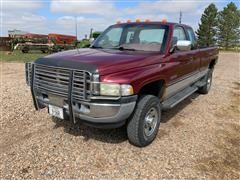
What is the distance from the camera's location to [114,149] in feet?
12.7

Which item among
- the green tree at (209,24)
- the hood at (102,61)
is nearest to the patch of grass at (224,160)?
the hood at (102,61)

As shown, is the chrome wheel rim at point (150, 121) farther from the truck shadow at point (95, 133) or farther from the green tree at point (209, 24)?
the green tree at point (209, 24)

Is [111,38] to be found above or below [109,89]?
above

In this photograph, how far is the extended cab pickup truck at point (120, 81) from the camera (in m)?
3.26

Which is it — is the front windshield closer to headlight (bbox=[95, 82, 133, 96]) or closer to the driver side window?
the driver side window

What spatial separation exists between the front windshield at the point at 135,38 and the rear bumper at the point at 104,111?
1476 mm

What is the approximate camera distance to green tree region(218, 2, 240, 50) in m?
44.3

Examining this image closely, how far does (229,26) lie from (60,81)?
47.7m

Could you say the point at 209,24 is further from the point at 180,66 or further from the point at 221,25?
the point at 180,66

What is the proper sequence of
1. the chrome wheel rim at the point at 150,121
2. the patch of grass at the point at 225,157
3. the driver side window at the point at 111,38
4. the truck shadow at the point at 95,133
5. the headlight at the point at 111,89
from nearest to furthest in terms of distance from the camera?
the headlight at the point at 111,89 → the patch of grass at the point at 225,157 → the chrome wheel rim at the point at 150,121 → the truck shadow at the point at 95,133 → the driver side window at the point at 111,38

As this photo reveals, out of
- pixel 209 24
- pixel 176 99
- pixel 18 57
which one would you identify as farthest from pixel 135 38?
pixel 209 24

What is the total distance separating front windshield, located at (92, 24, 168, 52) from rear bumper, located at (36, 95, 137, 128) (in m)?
1.48

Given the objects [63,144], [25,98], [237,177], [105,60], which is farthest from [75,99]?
[25,98]

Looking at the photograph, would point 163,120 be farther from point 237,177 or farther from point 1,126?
point 1,126
